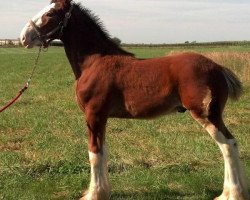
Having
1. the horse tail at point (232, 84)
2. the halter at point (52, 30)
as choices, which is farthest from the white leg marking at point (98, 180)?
the horse tail at point (232, 84)

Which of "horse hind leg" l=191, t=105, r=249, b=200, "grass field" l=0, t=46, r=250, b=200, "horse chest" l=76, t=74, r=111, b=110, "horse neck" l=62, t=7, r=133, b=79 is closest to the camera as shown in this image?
"horse hind leg" l=191, t=105, r=249, b=200

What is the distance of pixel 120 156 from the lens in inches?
320

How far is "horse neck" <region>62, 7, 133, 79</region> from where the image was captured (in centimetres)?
618

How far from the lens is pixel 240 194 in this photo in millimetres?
5660

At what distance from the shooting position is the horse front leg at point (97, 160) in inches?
231

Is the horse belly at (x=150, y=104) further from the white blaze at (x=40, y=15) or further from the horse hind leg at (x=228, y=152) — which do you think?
the white blaze at (x=40, y=15)

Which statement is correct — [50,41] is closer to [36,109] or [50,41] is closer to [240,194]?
[240,194]

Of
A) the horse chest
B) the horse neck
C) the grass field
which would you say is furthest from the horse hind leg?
the horse neck

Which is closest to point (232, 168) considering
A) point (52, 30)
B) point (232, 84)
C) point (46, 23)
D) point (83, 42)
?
point (232, 84)

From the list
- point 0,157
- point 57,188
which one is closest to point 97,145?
point 57,188

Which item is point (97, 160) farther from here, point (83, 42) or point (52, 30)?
point (52, 30)

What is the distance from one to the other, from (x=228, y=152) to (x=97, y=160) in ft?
5.85

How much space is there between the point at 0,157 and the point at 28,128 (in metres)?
2.96

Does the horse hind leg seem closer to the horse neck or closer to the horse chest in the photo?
the horse chest
